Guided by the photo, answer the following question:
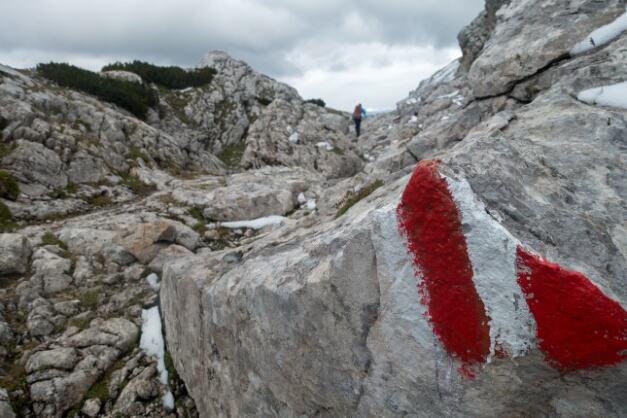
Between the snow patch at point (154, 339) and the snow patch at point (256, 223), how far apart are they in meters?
5.69

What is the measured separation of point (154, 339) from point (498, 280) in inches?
419

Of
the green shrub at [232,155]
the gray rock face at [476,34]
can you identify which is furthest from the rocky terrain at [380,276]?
the gray rock face at [476,34]

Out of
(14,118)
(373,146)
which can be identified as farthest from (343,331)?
(373,146)

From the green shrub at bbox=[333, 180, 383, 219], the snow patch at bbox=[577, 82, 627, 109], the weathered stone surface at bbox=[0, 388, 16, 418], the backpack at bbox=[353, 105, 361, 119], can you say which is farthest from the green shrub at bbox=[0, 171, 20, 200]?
the backpack at bbox=[353, 105, 361, 119]

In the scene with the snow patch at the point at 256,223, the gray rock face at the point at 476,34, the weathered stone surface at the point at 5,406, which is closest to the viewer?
the weathered stone surface at the point at 5,406

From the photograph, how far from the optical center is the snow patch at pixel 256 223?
52.8 feet

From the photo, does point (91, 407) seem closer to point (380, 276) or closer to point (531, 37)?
point (380, 276)

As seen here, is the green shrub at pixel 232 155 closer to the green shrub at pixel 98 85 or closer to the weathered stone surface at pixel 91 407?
the green shrub at pixel 98 85

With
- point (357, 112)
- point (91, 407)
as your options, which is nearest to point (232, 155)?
point (357, 112)

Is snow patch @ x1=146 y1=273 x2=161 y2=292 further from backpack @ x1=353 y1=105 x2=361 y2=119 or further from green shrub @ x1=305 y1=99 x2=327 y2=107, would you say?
green shrub @ x1=305 y1=99 x2=327 y2=107

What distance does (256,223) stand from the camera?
16297 millimetres

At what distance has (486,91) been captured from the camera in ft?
45.2

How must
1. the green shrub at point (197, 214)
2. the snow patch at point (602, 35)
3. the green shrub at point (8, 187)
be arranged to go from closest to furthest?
the snow patch at point (602, 35) → the green shrub at point (8, 187) → the green shrub at point (197, 214)

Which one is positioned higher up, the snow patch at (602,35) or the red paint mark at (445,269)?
the snow patch at (602,35)
